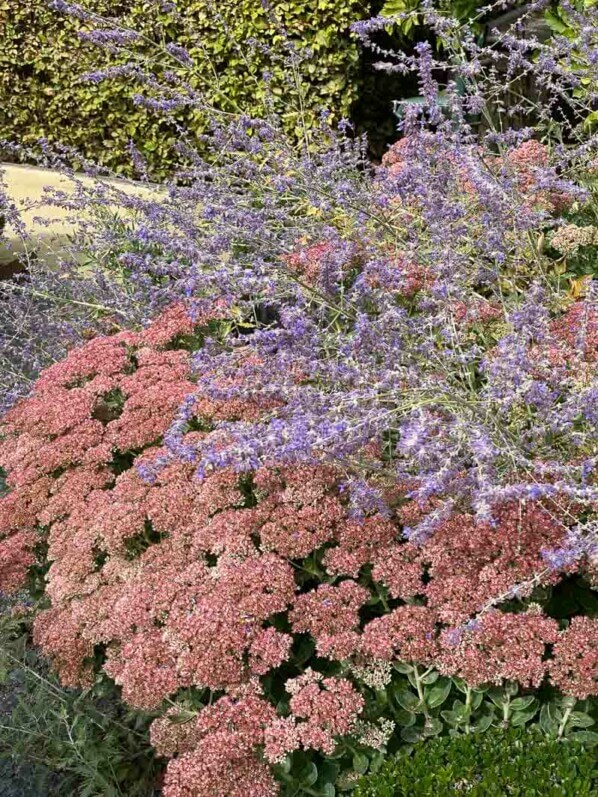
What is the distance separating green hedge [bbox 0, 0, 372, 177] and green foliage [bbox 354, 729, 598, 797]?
17.3 ft

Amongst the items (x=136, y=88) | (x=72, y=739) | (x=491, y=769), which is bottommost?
(x=72, y=739)

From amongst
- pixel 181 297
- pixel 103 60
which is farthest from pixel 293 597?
pixel 103 60

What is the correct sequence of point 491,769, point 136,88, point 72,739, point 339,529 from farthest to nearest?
point 136,88 → point 72,739 → point 339,529 → point 491,769

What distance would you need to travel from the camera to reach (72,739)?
7.78ft

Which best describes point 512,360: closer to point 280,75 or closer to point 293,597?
point 293,597

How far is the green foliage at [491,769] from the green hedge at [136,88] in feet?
17.3

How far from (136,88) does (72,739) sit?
6.21 metres

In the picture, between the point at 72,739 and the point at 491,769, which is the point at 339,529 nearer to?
the point at 491,769

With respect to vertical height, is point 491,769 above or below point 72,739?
above

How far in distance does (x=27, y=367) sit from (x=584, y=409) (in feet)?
9.59

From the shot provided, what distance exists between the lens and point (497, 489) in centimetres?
176

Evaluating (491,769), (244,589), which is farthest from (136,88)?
(491,769)

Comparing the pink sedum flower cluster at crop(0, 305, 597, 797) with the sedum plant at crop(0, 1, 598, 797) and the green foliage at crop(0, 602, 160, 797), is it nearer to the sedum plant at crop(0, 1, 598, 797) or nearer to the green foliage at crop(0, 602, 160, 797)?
the sedum plant at crop(0, 1, 598, 797)

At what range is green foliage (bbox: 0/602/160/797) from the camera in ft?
7.95
